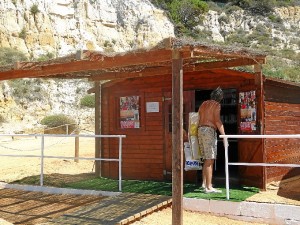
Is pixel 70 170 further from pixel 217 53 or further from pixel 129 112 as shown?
pixel 217 53

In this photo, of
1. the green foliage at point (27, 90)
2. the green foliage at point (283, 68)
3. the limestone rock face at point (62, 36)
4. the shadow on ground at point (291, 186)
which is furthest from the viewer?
the green foliage at point (283, 68)

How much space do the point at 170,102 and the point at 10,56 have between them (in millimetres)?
26000

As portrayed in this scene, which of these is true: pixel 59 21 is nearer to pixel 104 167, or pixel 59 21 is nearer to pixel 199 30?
pixel 199 30

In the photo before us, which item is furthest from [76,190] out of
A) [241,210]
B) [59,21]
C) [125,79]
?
[59,21]

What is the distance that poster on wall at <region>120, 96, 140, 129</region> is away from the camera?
32.7ft

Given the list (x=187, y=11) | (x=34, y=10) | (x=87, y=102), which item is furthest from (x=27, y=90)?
(x=187, y=11)

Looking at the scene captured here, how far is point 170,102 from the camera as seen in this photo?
941cm

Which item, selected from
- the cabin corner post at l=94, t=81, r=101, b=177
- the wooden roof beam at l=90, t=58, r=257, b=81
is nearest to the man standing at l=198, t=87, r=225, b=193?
the wooden roof beam at l=90, t=58, r=257, b=81

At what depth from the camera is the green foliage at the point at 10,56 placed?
31905 mm

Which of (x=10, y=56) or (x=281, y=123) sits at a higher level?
(x=10, y=56)

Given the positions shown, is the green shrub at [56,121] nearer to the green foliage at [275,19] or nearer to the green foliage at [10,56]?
the green foliage at [10,56]

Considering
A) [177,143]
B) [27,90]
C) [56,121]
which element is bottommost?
[177,143]

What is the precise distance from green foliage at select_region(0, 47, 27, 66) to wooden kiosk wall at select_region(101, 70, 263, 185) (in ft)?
76.5

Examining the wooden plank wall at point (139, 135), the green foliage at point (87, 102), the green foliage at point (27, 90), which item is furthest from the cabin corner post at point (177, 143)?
the green foliage at point (87, 102)
